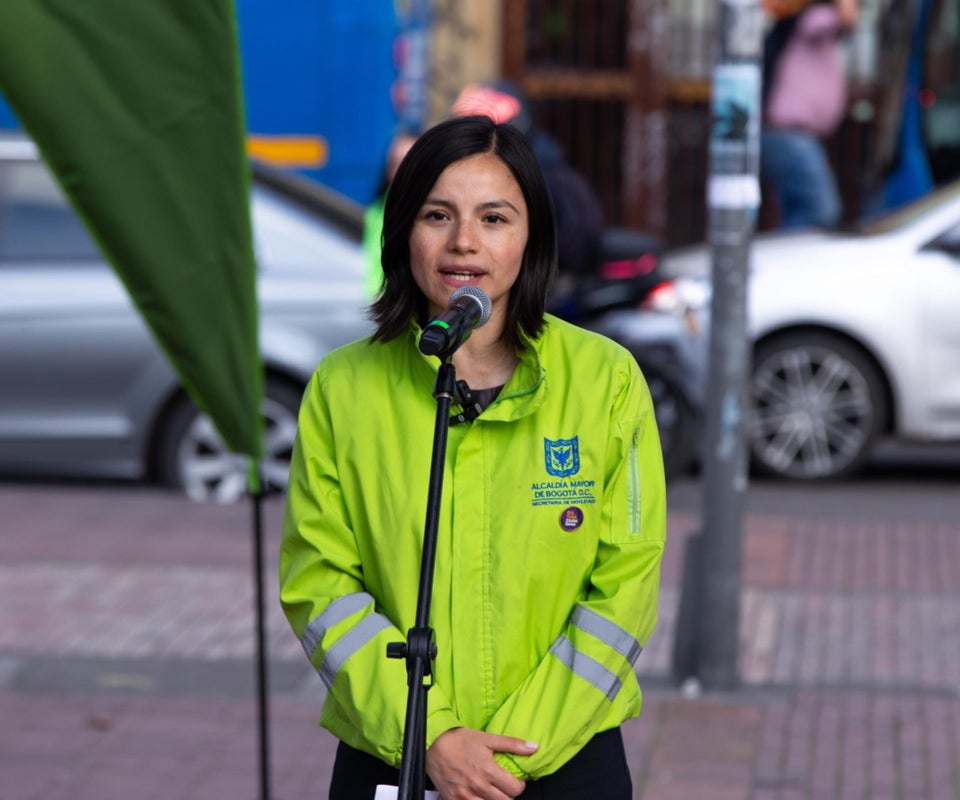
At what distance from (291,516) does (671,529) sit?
580cm

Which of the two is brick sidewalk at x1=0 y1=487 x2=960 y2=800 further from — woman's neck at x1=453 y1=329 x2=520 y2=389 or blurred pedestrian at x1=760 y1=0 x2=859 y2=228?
blurred pedestrian at x1=760 y1=0 x2=859 y2=228

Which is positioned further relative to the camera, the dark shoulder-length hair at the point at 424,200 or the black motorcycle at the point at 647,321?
the black motorcycle at the point at 647,321

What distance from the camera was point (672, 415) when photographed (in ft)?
31.6

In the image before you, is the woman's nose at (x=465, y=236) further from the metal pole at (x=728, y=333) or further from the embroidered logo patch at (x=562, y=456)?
the metal pole at (x=728, y=333)

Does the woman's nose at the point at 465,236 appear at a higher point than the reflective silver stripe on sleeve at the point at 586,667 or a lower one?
higher

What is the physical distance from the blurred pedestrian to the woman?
34.2ft

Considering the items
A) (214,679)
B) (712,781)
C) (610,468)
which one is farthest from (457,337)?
(214,679)

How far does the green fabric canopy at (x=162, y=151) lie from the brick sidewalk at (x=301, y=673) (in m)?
1.50

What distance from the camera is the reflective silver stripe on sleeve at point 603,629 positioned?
Result: 3.13 metres

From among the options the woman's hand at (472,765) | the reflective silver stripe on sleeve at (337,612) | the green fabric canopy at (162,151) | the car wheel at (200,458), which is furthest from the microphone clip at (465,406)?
the car wheel at (200,458)

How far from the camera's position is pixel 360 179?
42.4 ft

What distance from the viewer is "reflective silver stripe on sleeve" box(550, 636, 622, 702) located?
123 inches

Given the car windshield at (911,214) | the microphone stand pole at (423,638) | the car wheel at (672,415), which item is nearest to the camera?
the microphone stand pole at (423,638)

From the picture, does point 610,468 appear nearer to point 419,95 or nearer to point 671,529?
point 671,529
